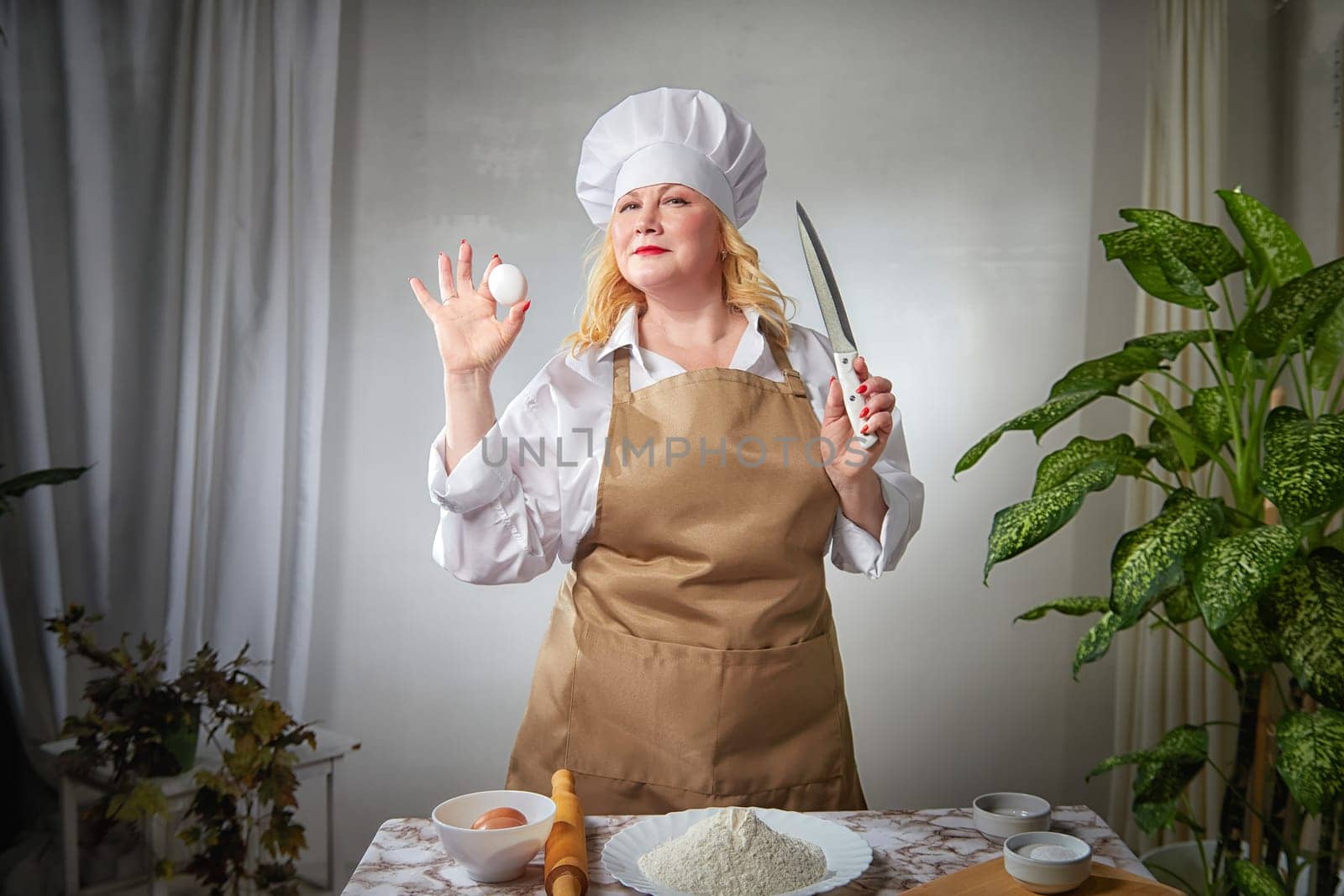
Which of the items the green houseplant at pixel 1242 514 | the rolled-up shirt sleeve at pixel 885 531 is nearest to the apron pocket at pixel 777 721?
the rolled-up shirt sleeve at pixel 885 531

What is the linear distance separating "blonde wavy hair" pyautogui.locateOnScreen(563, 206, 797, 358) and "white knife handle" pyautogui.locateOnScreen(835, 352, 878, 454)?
243 millimetres

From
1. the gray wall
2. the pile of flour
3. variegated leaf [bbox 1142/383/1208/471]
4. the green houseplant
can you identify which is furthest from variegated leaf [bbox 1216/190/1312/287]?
the gray wall

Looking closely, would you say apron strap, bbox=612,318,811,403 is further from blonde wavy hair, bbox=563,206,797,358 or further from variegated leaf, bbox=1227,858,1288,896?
variegated leaf, bbox=1227,858,1288,896

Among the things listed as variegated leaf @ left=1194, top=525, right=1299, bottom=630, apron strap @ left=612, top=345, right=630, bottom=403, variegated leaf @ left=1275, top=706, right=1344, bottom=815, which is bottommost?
variegated leaf @ left=1275, top=706, right=1344, bottom=815

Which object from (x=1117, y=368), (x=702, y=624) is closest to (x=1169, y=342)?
(x=1117, y=368)

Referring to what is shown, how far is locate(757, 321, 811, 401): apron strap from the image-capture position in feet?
6.04

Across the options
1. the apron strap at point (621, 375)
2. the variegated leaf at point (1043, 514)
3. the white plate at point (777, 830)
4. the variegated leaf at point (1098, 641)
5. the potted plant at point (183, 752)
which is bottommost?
the potted plant at point (183, 752)

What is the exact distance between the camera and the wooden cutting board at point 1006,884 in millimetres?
1128

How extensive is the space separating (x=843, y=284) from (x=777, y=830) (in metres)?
1.90

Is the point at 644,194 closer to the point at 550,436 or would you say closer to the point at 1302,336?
the point at 550,436

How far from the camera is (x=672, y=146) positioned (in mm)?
1853

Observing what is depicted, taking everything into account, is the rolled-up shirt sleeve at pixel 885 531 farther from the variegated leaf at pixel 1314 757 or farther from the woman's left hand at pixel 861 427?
the variegated leaf at pixel 1314 757

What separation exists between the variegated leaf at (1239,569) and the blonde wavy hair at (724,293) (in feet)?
2.68

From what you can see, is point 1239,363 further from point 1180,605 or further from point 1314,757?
point 1314,757
